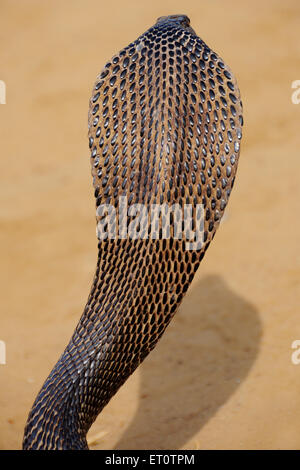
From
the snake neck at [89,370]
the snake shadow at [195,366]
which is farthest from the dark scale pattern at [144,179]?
the snake shadow at [195,366]

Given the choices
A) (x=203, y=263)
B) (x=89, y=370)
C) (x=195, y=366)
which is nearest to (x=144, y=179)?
(x=89, y=370)

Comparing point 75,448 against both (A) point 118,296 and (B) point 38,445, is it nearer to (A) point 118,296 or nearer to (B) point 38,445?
(B) point 38,445

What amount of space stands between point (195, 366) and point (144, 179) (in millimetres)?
1573

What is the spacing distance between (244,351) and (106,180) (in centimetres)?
160

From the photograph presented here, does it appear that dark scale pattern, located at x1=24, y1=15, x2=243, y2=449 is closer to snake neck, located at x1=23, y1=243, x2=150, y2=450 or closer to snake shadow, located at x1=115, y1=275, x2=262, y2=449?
snake neck, located at x1=23, y1=243, x2=150, y2=450

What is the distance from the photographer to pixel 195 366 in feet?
11.3

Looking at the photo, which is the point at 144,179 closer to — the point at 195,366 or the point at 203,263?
the point at 195,366

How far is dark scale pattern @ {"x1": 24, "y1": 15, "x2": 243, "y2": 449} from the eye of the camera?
214 cm

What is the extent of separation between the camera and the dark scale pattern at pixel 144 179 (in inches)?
84.4

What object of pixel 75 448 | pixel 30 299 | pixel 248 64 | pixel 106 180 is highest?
pixel 248 64

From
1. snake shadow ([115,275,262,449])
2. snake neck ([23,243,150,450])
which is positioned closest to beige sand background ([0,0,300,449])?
snake shadow ([115,275,262,449])
